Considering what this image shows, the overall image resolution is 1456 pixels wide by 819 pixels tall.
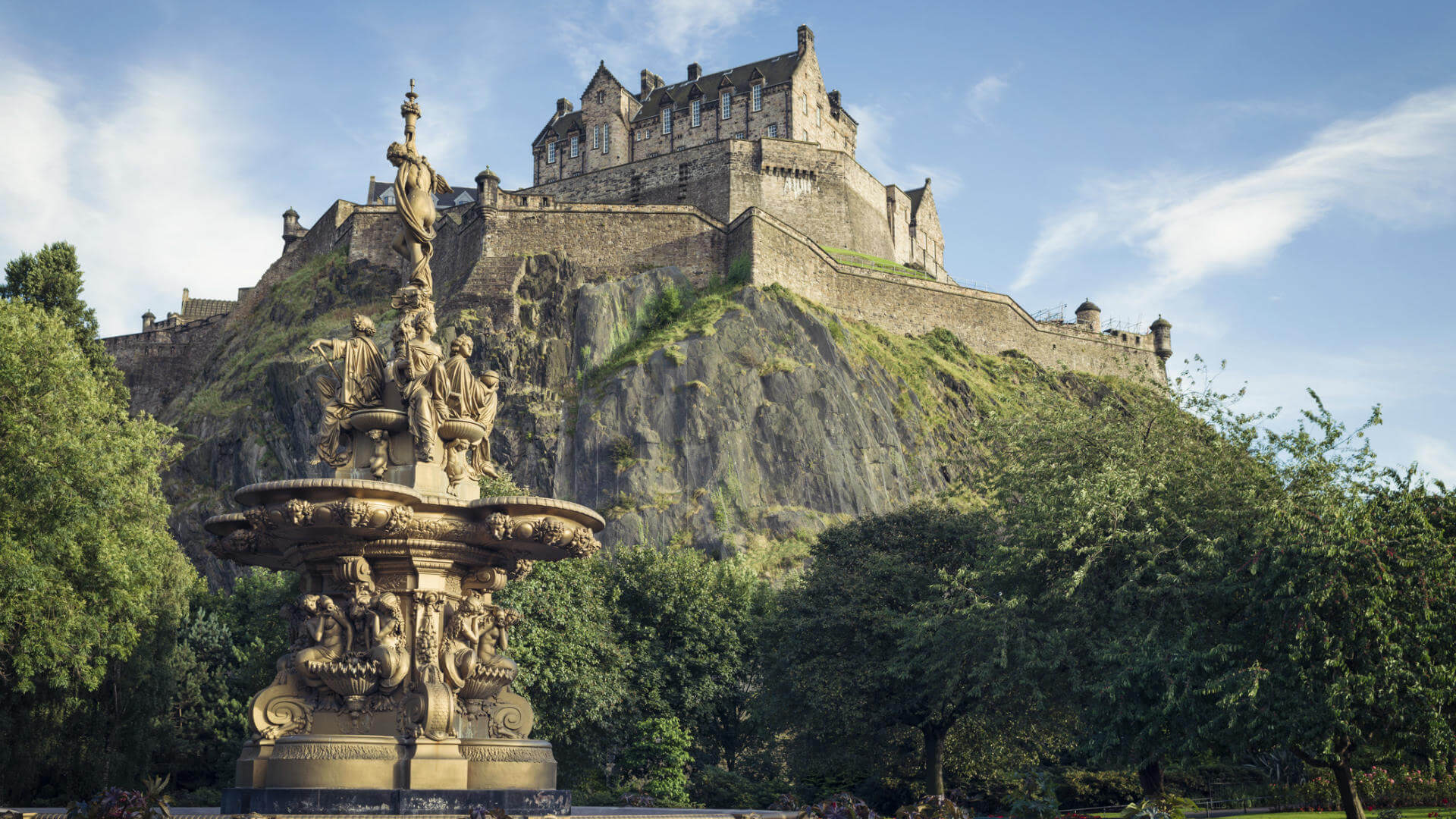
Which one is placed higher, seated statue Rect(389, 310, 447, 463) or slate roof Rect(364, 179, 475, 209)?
slate roof Rect(364, 179, 475, 209)

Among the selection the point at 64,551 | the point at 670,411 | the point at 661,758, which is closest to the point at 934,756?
the point at 661,758

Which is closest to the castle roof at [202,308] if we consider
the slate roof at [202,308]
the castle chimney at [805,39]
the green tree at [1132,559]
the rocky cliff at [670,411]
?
the slate roof at [202,308]

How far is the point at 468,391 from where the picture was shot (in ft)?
45.9

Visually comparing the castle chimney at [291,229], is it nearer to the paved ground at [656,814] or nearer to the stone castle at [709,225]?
the stone castle at [709,225]

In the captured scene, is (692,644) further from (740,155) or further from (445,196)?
(445,196)

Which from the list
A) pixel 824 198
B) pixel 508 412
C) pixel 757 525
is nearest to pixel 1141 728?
pixel 757 525

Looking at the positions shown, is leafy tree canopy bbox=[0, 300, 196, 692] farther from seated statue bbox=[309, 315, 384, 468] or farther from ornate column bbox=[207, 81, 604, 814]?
seated statue bbox=[309, 315, 384, 468]

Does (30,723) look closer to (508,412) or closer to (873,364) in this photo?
(508,412)

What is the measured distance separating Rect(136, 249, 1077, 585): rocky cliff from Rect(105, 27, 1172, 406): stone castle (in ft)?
7.25

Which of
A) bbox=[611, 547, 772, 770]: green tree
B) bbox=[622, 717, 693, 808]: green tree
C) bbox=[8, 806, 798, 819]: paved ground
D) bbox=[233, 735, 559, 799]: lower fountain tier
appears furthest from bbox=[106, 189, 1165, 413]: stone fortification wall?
bbox=[233, 735, 559, 799]: lower fountain tier

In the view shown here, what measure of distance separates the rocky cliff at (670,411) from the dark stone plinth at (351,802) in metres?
42.8

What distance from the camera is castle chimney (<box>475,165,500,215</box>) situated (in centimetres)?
7031

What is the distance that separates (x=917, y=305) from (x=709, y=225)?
1473 cm

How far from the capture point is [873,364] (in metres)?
68.0
